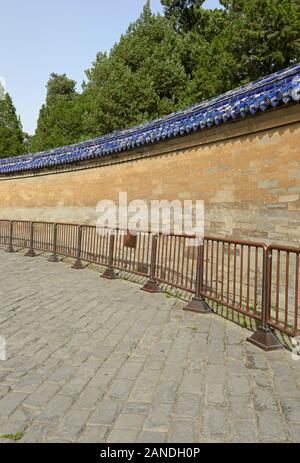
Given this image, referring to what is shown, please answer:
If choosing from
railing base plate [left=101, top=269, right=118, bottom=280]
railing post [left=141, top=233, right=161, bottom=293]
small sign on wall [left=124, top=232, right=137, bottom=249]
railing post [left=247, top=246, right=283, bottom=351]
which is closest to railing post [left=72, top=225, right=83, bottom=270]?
small sign on wall [left=124, top=232, right=137, bottom=249]

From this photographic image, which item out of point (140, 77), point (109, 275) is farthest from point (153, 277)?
point (140, 77)

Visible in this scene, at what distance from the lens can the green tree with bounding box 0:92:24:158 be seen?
30.6 metres

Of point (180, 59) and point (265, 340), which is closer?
point (265, 340)

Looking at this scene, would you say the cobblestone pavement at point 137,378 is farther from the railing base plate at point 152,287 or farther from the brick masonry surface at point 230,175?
the brick masonry surface at point 230,175

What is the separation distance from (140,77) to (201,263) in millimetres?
17365

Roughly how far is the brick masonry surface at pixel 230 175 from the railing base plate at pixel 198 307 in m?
1.80

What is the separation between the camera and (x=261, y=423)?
2723mm

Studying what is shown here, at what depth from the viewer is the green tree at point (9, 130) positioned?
30.6 metres

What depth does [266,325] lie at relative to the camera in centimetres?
434
